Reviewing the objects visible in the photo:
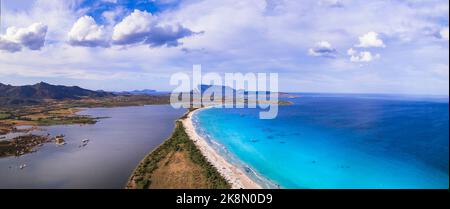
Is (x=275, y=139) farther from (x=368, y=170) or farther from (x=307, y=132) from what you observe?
(x=368, y=170)

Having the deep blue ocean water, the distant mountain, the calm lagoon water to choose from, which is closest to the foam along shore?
the deep blue ocean water

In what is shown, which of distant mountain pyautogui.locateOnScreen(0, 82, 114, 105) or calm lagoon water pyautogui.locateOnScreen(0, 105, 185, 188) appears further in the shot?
distant mountain pyautogui.locateOnScreen(0, 82, 114, 105)

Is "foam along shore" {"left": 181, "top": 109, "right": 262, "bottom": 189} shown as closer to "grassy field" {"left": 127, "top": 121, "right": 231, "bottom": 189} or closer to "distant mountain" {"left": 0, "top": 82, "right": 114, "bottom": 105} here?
"grassy field" {"left": 127, "top": 121, "right": 231, "bottom": 189}

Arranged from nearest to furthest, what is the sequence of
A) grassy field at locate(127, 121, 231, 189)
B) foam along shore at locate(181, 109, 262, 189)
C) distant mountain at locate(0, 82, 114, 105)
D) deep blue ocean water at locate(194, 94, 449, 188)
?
grassy field at locate(127, 121, 231, 189), foam along shore at locate(181, 109, 262, 189), deep blue ocean water at locate(194, 94, 449, 188), distant mountain at locate(0, 82, 114, 105)

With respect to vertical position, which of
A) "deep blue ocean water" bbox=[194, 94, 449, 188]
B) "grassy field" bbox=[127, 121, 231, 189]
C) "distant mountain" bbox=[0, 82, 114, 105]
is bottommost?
"deep blue ocean water" bbox=[194, 94, 449, 188]

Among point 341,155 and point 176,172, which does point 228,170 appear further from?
point 341,155

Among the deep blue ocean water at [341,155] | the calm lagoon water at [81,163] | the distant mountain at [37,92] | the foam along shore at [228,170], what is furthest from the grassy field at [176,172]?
the distant mountain at [37,92]
